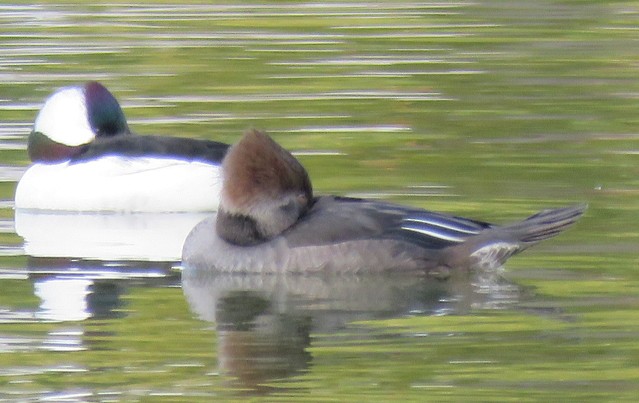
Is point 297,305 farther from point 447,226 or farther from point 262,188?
point 447,226

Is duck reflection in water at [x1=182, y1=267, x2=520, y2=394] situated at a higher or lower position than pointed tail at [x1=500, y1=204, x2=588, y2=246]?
lower

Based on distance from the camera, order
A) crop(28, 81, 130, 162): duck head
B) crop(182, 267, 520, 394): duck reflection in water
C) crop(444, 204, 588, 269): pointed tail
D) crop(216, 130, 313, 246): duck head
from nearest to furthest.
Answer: crop(182, 267, 520, 394): duck reflection in water
crop(444, 204, 588, 269): pointed tail
crop(216, 130, 313, 246): duck head
crop(28, 81, 130, 162): duck head

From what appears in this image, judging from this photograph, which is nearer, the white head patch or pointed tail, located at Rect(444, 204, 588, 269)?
pointed tail, located at Rect(444, 204, 588, 269)

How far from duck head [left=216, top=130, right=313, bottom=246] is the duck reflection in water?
0.28 metres

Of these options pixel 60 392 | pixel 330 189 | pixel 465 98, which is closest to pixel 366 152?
pixel 330 189

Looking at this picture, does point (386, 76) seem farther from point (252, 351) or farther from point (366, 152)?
point (252, 351)

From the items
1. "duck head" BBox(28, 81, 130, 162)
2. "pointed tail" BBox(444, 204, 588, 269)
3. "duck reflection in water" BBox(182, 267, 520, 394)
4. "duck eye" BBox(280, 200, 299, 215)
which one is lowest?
"duck reflection in water" BBox(182, 267, 520, 394)

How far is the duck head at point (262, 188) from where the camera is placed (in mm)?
10078

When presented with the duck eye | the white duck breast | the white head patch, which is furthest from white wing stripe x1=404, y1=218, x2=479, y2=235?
the white head patch

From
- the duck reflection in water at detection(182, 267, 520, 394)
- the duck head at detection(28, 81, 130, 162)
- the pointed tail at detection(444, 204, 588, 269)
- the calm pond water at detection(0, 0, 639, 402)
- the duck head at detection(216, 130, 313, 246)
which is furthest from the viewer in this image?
the duck head at detection(28, 81, 130, 162)

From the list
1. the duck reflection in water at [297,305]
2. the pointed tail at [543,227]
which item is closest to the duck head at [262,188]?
the duck reflection in water at [297,305]

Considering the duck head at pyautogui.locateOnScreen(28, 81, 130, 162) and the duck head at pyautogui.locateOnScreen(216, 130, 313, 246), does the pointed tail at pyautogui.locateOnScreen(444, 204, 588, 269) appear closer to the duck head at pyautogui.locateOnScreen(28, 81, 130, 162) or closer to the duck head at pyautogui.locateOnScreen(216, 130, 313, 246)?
the duck head at pyautogui.locateOnScreen(216, 130, 313, 246)

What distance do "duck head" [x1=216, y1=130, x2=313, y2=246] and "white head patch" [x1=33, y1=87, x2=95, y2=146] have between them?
3.40m

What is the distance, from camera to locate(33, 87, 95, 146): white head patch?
525 inches
